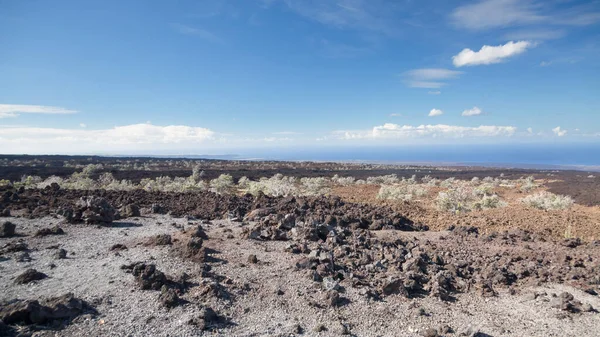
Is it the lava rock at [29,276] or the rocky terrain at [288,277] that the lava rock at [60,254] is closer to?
the rocky terrain at [288,277]

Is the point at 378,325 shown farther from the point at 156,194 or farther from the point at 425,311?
the point at 156,194

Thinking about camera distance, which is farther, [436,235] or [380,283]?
[436,235]

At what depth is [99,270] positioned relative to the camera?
681 cm

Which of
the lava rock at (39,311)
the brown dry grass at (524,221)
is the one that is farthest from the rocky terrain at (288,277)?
the brown dry grass at (524,221)

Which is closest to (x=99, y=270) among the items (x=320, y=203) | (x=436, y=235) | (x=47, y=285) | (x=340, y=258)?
(x=47, y=285)

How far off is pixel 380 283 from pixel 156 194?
1296 centimetres

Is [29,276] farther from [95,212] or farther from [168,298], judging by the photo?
[95,212]

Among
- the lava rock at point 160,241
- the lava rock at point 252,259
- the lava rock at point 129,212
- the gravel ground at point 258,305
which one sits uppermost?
the lava rock at point 129,212

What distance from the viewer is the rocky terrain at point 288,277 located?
5211 mm

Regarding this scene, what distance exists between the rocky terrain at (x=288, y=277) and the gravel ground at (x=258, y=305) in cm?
3

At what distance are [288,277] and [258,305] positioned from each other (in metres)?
1.21

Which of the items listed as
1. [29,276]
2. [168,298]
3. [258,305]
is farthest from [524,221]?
[29,276]

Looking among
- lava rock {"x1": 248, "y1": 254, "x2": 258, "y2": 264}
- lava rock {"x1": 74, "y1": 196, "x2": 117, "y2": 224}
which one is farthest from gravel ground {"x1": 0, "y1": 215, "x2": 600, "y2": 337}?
lava rock {"x1": 74, "y1": 196, "x2": 117, "y2": 224}

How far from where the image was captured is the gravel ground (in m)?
5.12
